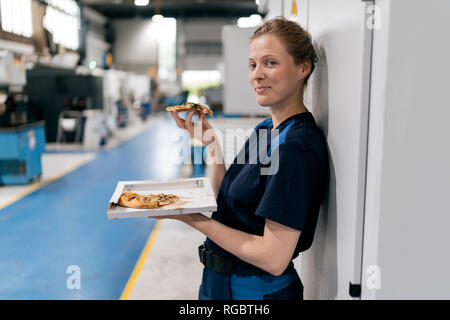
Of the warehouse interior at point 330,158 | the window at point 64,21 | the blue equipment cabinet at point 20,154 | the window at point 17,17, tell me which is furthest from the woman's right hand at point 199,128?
the window at point 64,21

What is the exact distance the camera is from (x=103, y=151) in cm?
922

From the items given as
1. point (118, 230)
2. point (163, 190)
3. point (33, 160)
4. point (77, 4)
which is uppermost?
point (77, 4)

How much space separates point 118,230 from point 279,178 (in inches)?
135

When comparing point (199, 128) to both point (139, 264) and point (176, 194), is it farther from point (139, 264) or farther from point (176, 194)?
point (139, 264)

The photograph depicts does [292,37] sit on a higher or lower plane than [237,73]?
lower

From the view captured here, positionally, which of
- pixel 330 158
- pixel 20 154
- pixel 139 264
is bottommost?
pixel 139 264

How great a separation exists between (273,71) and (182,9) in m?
22.5

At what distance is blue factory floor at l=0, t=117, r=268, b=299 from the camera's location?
2964mm

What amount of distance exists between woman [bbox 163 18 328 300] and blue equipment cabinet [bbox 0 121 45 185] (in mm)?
5451

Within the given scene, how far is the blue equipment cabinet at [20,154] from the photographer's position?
5910 millimetres

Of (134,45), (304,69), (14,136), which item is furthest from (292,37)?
(134,45)

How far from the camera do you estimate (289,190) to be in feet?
3.64

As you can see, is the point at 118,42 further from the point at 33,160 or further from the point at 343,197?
the point at 343,197
